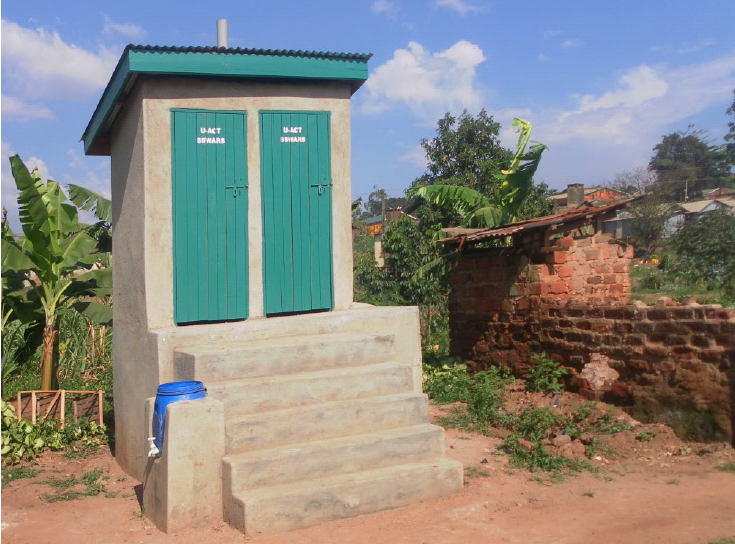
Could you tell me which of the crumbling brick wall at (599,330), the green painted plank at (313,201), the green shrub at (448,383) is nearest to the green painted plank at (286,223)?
the green painted plank at (313,201)

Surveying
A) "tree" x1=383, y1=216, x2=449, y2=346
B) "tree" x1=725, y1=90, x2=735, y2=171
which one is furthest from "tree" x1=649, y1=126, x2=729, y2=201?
"tree" x1=383, y1=216, x2=449, y2=346

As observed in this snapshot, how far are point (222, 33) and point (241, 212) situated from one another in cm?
192

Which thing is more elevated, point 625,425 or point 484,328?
point 484,328

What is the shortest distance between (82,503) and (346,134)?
3.96 metres

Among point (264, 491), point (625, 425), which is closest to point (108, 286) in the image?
point (264, 491)

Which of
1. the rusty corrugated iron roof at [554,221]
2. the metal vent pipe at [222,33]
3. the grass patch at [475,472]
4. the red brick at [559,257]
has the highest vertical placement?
the metal vent pipe at [222,33]

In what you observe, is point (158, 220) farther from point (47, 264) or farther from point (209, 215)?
point (47, 264)

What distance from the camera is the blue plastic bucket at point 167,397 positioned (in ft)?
15.6

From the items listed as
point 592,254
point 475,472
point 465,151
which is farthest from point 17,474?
point 465,151

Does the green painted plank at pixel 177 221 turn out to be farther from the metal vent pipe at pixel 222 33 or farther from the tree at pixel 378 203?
the tree at pixel 378 203

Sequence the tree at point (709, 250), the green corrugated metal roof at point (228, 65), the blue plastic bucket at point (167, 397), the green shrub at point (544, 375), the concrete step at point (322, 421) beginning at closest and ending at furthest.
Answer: the blue plastic bucket at point (167, 397)
the concrete step at point (322, 421)
the green corrugated metal roof at point (228, 65)
the green shrub at point (544, 375)
the tree at point (709, 250)

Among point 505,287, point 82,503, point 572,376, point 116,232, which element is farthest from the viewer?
point 505,287

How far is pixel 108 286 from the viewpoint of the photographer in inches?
360

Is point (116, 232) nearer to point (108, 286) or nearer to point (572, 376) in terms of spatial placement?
point (108, 286)
